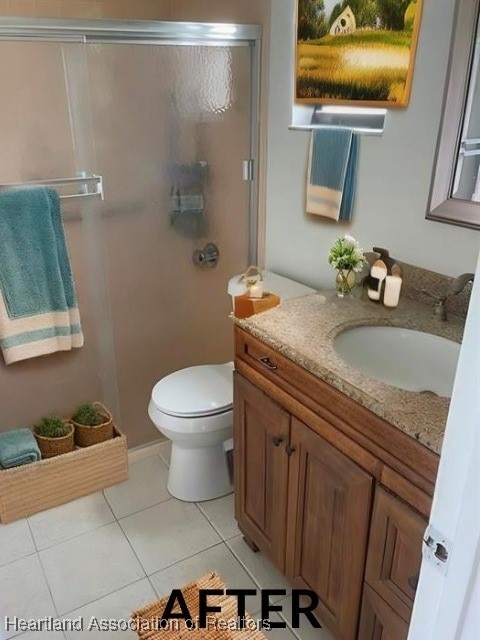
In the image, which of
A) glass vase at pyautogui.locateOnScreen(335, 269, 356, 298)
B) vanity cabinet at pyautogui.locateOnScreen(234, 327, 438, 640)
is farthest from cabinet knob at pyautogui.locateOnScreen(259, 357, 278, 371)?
glass vase at pyautogui.locateOnScreen(335, 269, 356, 298)

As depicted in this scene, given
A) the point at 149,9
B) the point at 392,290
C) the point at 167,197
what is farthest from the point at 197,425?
the point at 149,9

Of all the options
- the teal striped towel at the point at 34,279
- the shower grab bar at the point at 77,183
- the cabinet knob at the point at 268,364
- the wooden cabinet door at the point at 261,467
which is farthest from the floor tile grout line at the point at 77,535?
the shower grab bar at the point at 77,183

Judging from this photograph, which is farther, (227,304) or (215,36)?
(227,304)

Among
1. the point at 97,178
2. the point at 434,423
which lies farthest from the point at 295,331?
the point at 97,178

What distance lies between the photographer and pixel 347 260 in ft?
5.61

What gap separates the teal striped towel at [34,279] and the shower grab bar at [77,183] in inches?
0.9

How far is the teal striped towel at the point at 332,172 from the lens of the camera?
182cm

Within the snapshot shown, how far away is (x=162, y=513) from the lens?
2.11 meters

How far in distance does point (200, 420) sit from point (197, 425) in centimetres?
2

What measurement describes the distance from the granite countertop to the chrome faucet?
0.02 metres

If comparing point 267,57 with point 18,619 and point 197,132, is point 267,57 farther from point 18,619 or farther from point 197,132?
point 18,619

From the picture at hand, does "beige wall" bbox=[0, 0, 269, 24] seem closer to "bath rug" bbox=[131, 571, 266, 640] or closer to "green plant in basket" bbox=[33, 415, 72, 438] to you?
"green plant in basket" bbox=[33, 415, 72, 438]

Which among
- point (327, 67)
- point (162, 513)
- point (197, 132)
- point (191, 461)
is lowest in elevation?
point (162, 513)

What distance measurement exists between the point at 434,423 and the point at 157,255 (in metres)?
1.50
